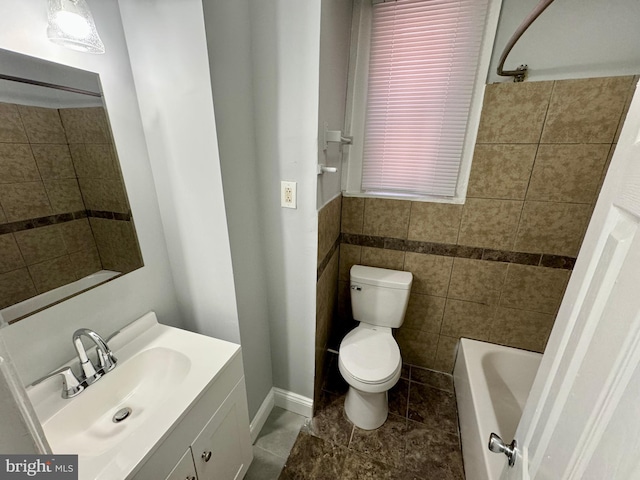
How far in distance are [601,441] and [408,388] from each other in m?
1.61

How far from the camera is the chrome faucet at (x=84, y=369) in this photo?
0.85 meters

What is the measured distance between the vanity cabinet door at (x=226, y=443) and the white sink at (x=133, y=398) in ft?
0.59

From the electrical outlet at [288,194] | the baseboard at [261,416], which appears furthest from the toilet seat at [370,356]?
the electrical outlet at [288,194]

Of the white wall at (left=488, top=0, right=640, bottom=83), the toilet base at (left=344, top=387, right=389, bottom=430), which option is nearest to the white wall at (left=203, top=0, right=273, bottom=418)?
the toilet base at (left=344, top=387, right=389, bottom=430)

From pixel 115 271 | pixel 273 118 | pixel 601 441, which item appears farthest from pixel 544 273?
pixel 115 271

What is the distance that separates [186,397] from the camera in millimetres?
861

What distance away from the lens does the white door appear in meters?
0.33

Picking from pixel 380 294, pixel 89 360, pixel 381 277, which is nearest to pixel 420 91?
pixel 381 277

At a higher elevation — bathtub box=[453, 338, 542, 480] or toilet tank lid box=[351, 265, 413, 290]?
toilet tank lid box=[351, 265, 413, 290]

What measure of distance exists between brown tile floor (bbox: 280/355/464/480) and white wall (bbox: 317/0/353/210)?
1.26 m

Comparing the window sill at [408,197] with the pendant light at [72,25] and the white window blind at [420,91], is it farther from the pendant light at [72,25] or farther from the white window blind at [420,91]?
the pendant light at [72,25]

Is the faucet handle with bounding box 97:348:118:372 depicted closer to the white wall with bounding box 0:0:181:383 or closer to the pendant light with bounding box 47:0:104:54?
the white wall with bounding box 0:0:181:383

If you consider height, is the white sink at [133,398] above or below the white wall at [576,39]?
below
